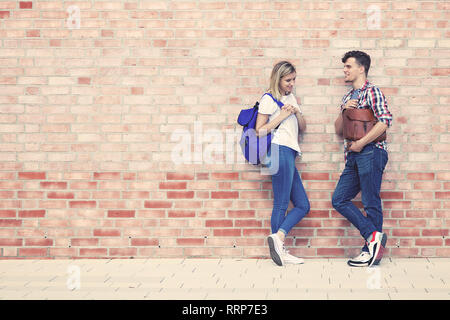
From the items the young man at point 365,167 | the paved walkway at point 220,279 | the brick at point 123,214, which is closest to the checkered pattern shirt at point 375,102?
the young man at point 365,167

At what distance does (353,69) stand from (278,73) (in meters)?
0.67

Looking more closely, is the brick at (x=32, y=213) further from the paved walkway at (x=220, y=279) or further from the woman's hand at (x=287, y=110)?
the woman's hand at (x=287, y=110)

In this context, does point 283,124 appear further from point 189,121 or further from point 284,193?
point 189,121

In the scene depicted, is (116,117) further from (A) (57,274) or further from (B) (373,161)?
(B) (373,161)

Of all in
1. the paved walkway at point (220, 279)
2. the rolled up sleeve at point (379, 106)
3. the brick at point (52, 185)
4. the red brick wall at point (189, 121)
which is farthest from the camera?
the brick at point (52, 185)

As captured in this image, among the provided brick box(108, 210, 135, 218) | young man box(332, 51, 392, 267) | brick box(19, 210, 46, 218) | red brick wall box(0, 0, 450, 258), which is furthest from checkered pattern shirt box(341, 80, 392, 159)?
brick box(19, 210, 46, 218)

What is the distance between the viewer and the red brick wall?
576 cm

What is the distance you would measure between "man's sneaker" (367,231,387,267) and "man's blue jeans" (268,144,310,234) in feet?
2.07

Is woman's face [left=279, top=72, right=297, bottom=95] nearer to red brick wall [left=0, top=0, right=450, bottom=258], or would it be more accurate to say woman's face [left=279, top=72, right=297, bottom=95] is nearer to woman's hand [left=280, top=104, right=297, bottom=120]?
woman's hand [left=280, top=104, right=297, bottom=120]

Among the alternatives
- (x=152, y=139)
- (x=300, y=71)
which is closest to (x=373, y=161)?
(x=300, y=71)

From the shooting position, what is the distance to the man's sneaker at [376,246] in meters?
5.33

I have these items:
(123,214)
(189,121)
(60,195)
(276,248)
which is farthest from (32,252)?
(276,248)

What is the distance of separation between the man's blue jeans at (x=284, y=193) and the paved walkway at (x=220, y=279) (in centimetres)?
40

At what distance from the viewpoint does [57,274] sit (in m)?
5.23
